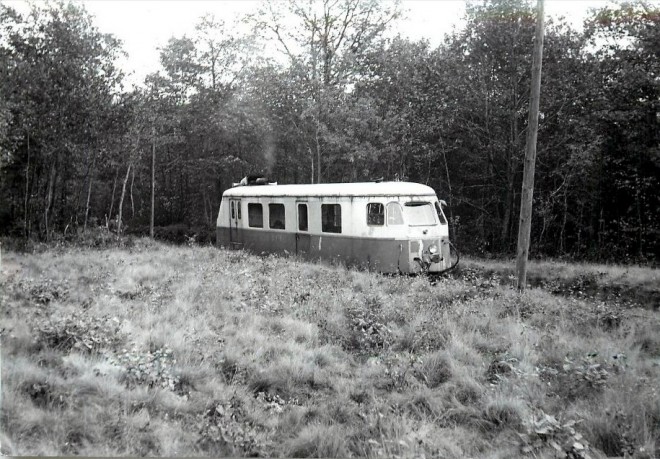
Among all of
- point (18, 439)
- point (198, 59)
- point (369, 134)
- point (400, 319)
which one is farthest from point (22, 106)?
point (369, 134)

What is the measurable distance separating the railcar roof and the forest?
4032mm

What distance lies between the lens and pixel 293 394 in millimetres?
4645

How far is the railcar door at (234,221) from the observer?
14273 mm

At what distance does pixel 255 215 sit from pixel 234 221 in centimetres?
112

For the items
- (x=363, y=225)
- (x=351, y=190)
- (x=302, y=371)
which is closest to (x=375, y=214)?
(x=363, y=225)

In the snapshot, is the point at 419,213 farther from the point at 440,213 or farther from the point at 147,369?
the point at 147,369

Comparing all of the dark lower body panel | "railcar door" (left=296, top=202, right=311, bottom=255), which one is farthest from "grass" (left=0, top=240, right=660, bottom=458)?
"railcar door" (left=296, top=202, right=311, bottom=255)

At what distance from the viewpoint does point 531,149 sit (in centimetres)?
848

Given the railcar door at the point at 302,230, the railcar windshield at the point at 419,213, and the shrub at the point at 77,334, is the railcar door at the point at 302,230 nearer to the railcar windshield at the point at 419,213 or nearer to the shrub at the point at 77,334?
the railcar windshield at the point at 419,213

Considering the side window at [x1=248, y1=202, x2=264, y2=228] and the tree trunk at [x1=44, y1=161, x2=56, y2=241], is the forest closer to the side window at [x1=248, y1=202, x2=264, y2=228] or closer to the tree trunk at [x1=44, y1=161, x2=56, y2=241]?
the tree trunk at [x1=44, y1=161, x2=56, y2=241]

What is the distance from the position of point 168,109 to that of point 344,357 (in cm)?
1438

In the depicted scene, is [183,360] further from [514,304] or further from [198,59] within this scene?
[198,59]

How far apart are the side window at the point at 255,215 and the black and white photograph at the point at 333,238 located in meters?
0.08

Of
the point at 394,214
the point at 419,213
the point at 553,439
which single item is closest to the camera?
the point at 553,439
